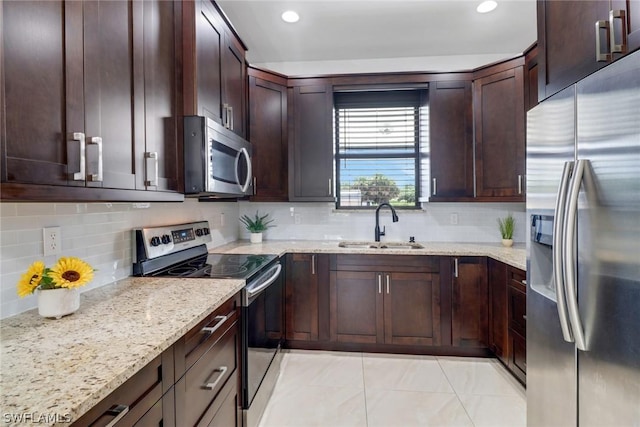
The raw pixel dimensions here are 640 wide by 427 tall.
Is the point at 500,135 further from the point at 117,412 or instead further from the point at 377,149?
the point at 117,412

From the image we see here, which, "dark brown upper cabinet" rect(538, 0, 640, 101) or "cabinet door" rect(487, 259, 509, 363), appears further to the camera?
"cabinet door" rect(487, 259, 509, 363)

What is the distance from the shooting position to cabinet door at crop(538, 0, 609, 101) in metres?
1.09

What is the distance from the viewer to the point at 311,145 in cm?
291

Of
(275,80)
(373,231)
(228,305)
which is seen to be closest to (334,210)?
(373,231)

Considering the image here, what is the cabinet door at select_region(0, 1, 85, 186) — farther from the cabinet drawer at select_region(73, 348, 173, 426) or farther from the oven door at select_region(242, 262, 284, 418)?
the oven door at select_region(242, 262, 284, 418)

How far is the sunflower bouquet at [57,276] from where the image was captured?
99 cm

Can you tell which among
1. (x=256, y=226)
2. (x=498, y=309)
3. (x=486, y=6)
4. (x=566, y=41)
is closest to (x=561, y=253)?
(x=566, y=41)

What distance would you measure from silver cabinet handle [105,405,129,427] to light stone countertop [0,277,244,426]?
7 cm

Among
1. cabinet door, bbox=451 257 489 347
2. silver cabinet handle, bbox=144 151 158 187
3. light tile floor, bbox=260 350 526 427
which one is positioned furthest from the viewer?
cabinet door, bbox=451 257 489 347

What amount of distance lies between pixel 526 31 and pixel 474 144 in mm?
1037

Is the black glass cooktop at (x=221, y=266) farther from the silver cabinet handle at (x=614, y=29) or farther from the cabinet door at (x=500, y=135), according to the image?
the cabinet door at (x=500, y=135)

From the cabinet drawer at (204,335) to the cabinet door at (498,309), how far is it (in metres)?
1.92

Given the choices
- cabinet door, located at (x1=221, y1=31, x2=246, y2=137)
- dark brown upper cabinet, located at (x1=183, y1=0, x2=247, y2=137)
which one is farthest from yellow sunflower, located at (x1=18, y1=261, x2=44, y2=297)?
cabinet door, located at (x1=221, y1=31, x2=246, y2=137)

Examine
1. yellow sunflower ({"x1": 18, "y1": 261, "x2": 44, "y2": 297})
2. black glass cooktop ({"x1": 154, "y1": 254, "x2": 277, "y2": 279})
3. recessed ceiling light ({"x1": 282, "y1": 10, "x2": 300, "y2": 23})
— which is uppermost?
recessed ceiling light ({"x1": 282, "y1": 10, "x2": 300, "y2": 23})
